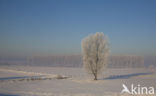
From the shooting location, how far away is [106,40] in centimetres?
3653

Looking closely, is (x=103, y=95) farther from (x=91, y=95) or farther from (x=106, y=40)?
(x=106, y=40)

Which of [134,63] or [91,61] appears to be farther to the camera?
[134,63]

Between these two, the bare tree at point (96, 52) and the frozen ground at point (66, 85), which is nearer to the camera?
the frozen ground at point (66, 85)

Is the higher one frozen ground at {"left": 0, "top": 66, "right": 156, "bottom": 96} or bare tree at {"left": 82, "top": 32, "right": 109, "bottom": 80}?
bare tree at {"left": 82, "top": 32, "right": 109, "bottom": 80}

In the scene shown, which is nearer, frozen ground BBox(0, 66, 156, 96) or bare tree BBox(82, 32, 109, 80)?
frozen ground BBox(0, 66, 156, 96)

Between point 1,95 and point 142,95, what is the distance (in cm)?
1311

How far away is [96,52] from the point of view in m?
36.6

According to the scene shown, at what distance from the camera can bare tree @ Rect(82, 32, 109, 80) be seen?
36.5m

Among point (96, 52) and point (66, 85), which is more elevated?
point (96, 52)

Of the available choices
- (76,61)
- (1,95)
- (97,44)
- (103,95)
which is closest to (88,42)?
(97,44)

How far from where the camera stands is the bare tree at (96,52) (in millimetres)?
36531

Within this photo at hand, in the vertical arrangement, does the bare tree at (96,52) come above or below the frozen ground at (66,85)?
above

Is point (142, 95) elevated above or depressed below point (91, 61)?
below

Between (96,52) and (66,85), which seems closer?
(66,85)
